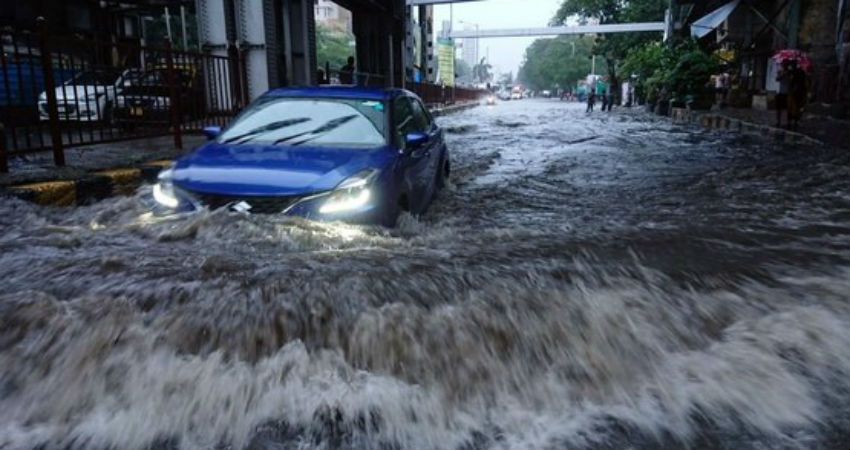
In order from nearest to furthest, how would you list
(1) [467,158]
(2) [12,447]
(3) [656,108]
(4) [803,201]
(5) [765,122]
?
(2) [12,447] → (4) [803,201] → (1) [467,158] → (5) [765,122] → (3) [656,108]

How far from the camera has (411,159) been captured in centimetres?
579

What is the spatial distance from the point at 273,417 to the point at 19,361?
119 cm

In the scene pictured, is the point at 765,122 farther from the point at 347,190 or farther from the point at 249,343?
the point at 249,343

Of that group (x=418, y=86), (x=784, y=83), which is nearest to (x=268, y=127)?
(x=784, y=83)

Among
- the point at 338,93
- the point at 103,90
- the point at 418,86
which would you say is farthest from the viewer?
the point at 418,86

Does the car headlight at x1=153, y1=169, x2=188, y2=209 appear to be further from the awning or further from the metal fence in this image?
the awning

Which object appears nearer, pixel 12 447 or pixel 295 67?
pixel 12 447

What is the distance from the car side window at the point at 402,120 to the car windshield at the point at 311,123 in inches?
6.3

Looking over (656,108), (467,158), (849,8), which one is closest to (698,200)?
(467,158)

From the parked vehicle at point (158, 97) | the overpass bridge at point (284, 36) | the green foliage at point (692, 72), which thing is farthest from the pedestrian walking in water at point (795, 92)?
the parked vehicle at point (158, 97)

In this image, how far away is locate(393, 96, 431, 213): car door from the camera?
18.5 feet

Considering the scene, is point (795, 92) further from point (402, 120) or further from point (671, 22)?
point (671, 22)

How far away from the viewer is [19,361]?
2.80 m

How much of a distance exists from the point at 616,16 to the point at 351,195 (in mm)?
49403
